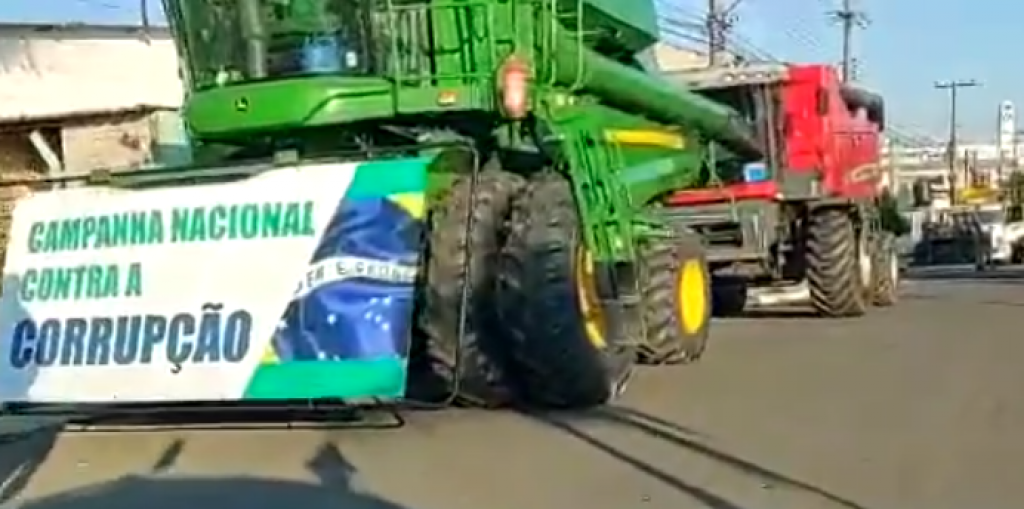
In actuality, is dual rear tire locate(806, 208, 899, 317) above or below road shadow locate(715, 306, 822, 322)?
above

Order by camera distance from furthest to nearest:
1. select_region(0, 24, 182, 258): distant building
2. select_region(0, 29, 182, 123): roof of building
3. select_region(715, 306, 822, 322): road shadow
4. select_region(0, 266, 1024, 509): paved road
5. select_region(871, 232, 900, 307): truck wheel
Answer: select_region(0, 29, 182, 123): roof of building → select_region(0, 24, 182, 258): distant building → select_region(871, 232, 900, 307): truck wheel → select_region(715, 306, 822, 322): road shadow → select_region(0, 266, 1024, 509): paved road

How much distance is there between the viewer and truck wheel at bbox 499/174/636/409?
1204 cm

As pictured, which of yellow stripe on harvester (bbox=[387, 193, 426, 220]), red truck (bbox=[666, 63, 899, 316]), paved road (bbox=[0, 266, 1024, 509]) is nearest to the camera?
paved road (bbox=[0, 266, 1024, 509])

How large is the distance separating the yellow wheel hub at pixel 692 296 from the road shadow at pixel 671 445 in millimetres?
3994

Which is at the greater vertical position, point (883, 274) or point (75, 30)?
point (75, 30)

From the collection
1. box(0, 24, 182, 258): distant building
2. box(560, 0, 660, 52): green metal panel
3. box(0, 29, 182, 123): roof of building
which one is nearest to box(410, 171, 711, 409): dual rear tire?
box(560, 0, 660, 52): green metal panel

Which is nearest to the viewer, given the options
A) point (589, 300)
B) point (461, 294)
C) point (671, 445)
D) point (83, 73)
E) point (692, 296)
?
point (671, 445)

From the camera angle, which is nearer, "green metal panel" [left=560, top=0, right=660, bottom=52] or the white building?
"green metal panel" [left=560, top=0, right=660, bottom=52]

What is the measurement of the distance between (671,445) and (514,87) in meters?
2.61

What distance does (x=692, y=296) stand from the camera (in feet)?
56.9

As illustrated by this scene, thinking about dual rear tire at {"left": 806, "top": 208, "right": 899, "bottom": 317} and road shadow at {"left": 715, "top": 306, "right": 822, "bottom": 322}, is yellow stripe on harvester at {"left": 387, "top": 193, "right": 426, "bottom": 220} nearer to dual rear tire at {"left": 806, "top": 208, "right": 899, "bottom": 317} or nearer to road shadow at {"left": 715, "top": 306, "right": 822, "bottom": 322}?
dual rear tire at {"left": 806, "top": 208, "right": 899, "bottom": 317}

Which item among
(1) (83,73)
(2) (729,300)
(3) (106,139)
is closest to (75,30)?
(1) (83,73)

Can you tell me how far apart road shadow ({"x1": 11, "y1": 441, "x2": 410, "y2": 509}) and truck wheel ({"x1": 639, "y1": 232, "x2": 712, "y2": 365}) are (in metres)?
5.79

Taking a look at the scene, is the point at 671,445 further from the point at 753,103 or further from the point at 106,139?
the point at 106,139
